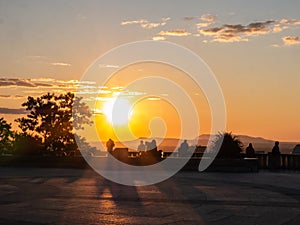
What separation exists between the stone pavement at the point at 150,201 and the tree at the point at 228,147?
8.00 metres

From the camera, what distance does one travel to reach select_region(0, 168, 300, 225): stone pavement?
45.2ft

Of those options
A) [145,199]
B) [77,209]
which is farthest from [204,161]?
[77,209]

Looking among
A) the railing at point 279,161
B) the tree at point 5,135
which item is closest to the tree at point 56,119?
the tree at point 5,135

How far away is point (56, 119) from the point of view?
181 ft

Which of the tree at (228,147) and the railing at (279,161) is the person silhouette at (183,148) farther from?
the tree at (228,147)

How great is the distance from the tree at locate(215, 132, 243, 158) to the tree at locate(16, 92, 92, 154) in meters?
21.2

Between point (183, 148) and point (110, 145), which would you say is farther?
point (110, 145)

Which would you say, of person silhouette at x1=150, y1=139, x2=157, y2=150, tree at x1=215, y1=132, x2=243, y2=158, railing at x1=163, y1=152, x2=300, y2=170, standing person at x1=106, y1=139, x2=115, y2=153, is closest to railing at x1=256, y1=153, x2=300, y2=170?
railing at x1=163, y1=152, x2=300, y2=170

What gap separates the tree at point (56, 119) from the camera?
5420cm

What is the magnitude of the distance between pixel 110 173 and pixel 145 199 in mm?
11359

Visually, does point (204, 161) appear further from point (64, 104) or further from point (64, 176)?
point (64, 104)

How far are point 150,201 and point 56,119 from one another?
3901 centimetres

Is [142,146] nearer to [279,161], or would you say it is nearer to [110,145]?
[110,145]

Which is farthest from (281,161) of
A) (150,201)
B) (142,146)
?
(150,201)
